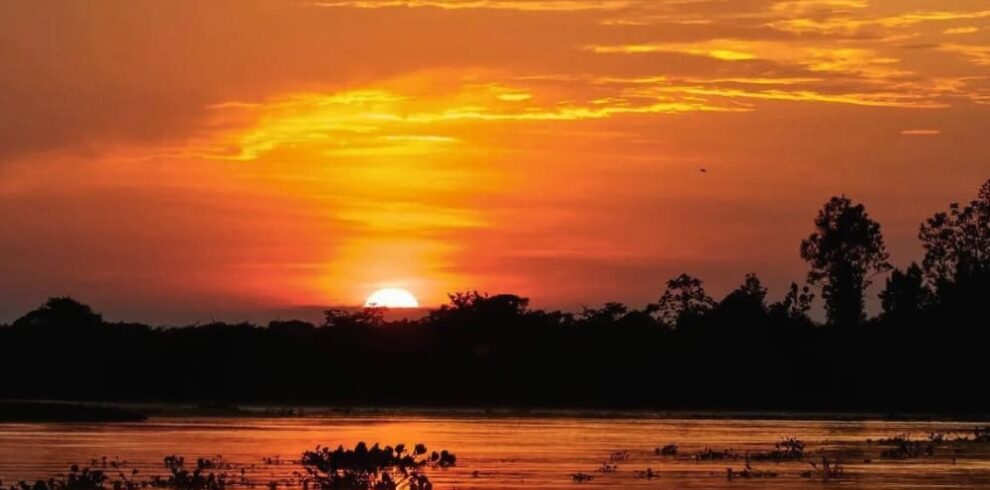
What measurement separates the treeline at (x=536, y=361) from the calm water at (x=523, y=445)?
19459mm

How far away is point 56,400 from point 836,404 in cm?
4137

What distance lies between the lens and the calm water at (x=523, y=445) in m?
37.2

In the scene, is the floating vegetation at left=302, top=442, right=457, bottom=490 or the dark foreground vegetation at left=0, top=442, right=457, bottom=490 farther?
the floating vegetation at left=302, top=442, right=457, bottom=490

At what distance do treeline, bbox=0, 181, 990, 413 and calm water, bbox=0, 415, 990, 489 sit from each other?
19.5 m

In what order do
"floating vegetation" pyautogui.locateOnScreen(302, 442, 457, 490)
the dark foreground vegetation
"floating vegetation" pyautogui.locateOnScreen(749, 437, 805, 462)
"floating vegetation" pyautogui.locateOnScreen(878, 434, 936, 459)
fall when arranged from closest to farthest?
the dark foreground vegetation
"floating vegetation" pyautogui.locateOnScreen(302, 442, 457, 490)
"floating vegetation" pyautogui.locateOnScreen(749, 437, 805, 462)
"floating vegetation" pyautogui.locateOnScreen(878, 434, 936, 459)

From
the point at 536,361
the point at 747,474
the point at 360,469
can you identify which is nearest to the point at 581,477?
the point at 747,474

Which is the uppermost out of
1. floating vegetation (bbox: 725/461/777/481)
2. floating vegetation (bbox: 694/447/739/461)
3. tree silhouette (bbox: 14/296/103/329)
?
tree silhouette (bbox: 14/296/103/329)

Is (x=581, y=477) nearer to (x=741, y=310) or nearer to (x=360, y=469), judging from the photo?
(x=360, y=469)

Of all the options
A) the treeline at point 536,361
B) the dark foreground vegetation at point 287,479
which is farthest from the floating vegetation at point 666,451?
the treeline at point 536,361

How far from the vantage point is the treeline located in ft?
316

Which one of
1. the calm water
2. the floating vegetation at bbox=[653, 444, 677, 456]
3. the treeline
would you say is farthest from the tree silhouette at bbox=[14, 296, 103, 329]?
the floating vegetation at bbox=[653, 444, 677, 456]

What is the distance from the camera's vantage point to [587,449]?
162 ft

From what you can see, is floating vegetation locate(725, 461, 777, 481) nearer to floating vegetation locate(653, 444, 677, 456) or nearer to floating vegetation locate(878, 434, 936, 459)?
floating vegetation locate(653, 444, 677, 456)

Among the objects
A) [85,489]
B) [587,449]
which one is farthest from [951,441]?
[85,489]
